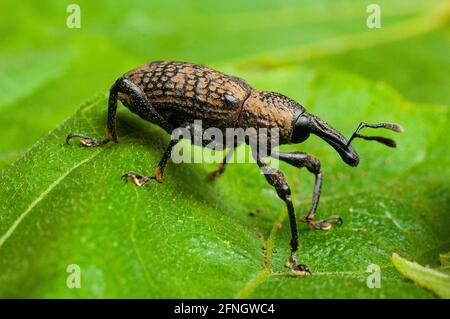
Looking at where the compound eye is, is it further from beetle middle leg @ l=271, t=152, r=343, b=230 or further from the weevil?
beetle middle leg @ l=271, t=152, r=343, b=230

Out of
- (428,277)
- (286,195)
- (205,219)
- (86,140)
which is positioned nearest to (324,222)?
(286,195)

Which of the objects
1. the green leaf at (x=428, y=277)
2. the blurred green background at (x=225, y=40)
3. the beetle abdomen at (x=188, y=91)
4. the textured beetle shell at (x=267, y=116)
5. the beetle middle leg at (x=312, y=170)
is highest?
the blurred green background at (x=225, y=40)

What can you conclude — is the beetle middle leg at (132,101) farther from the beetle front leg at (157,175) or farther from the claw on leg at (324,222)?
the claw on leg at (324,222)

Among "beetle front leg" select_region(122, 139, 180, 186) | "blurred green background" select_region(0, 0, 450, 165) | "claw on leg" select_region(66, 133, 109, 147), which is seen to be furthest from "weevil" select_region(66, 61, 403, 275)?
"blurred green background" select_region(0, 0, 450, 165)

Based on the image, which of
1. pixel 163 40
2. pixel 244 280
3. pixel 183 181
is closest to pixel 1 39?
pixel 163 40

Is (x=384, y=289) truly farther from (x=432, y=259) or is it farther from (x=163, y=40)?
(x=163, y=40)

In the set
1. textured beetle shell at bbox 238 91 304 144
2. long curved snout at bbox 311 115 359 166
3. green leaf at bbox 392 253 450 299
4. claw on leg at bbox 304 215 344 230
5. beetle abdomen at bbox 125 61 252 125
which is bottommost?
green leaf at bbox 392 253 450 299

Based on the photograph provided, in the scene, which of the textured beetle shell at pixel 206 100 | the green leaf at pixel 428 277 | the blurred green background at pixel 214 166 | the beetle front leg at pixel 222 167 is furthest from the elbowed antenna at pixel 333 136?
the green leaf at pixel 428 277
